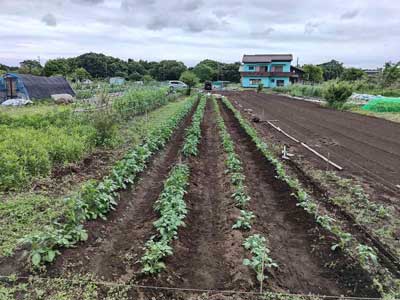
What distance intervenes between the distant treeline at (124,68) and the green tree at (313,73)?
627 inches

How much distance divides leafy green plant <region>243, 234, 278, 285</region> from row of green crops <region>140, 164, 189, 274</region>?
0.92m

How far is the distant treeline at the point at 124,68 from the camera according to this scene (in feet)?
162

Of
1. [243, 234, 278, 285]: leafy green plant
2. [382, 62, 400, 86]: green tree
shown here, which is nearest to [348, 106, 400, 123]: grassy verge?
[382, 62, 400, 86]: green tree

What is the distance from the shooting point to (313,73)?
59.5 metres

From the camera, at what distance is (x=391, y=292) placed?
3186 millimetres

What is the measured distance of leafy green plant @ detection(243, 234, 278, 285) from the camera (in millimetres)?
3283

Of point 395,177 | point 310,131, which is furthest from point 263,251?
point 310,131

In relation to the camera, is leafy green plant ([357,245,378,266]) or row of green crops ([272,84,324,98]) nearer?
leafy green plant ([357,245,378,266])

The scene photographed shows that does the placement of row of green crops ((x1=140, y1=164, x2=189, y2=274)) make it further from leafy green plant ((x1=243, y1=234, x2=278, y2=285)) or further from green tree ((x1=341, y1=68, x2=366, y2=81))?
green tree ((x1=341, y1=68, x2=366, y2=81))

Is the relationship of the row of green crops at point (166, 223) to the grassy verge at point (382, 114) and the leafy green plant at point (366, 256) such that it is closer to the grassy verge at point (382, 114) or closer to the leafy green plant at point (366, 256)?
the leafy green plant at point (366, 256)

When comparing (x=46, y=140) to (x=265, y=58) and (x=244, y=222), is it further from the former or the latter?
(x=265, y=58)

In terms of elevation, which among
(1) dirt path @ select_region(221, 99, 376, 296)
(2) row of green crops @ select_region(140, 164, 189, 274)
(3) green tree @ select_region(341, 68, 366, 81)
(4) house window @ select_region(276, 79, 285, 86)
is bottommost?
(1) dirt path @ select_region(221, 99, 376, 296)

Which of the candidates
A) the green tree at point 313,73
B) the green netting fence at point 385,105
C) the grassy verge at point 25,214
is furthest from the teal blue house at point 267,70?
the grassy verge at point 25,214

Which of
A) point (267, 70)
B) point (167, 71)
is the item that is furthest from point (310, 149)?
point (167, 71)
